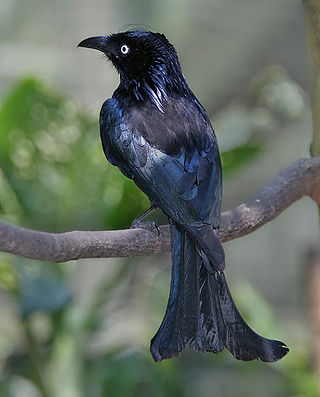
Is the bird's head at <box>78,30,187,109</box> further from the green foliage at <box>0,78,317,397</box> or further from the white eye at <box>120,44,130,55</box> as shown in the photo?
the green foliage at <box>0,78,317,397</box>

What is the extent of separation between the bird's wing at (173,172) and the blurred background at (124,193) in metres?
1.17

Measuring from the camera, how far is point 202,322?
2.42m

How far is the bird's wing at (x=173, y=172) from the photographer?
8.43 ft

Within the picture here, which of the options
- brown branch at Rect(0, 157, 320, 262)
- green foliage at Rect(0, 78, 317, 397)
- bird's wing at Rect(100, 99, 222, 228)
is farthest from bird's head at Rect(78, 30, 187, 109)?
green foliage at Rect(0, 78, 317, 397)


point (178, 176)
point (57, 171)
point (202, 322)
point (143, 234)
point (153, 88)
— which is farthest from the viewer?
point (57, 171)

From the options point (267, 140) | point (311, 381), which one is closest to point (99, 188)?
point (311, 381)

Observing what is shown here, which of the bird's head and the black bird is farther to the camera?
the bird's head

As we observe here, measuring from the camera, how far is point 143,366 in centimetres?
449

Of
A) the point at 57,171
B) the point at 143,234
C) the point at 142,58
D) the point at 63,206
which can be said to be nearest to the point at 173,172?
the point at 143,234

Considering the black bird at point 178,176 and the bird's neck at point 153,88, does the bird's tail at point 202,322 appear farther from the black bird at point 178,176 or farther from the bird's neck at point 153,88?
the bird's neck at point 153,88

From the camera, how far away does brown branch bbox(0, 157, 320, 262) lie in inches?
81.7

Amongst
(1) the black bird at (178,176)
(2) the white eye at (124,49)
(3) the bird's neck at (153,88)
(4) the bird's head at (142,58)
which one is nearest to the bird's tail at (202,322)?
(1) the black bird at (178,176)

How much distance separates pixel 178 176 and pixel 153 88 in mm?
558

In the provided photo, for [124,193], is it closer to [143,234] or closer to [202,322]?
[143,234]
